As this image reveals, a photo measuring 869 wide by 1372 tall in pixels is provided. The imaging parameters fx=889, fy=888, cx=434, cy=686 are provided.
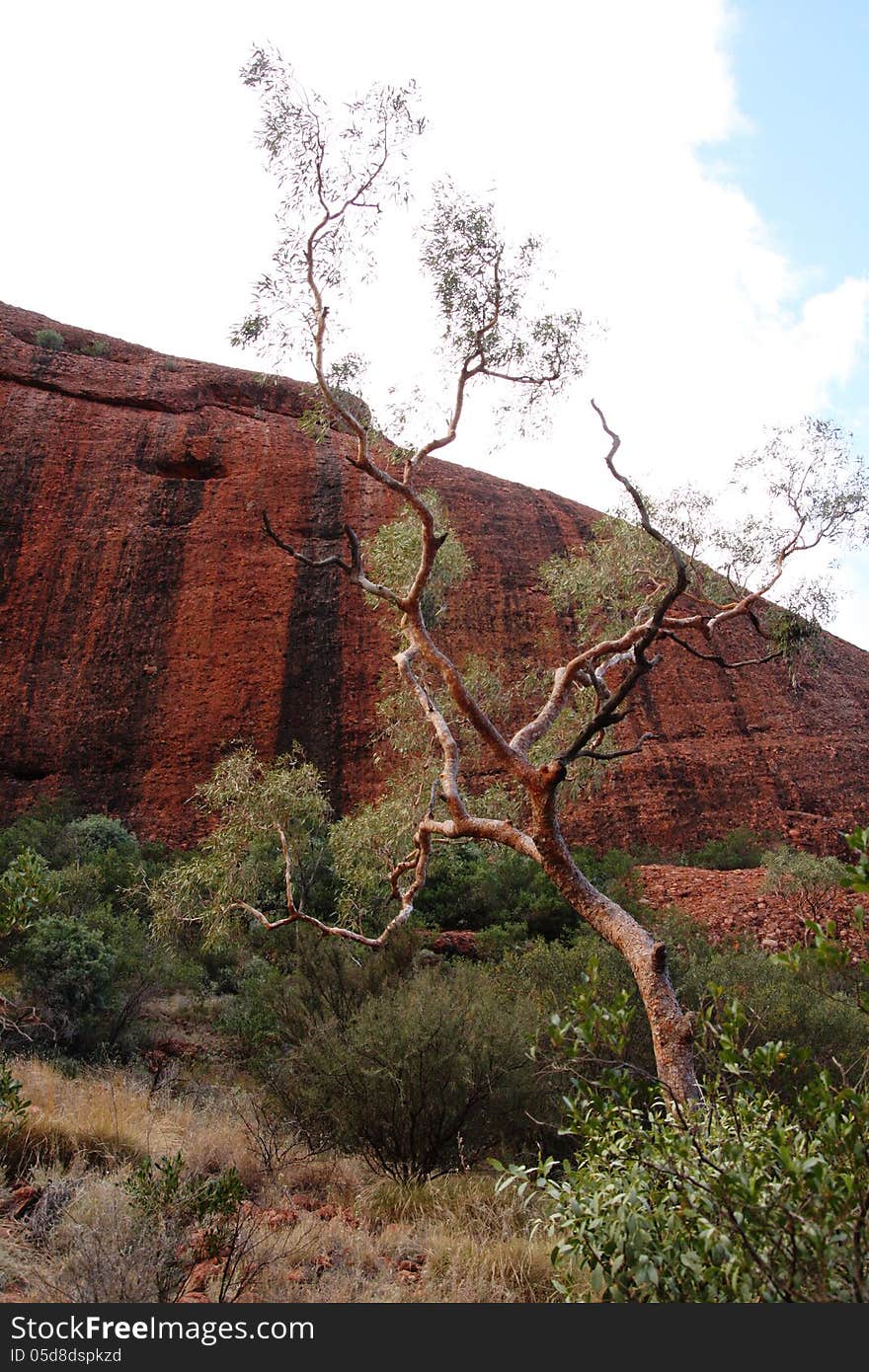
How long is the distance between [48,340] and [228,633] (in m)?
10.9

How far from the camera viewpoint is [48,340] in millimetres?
24328

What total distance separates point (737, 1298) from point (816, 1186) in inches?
18.1

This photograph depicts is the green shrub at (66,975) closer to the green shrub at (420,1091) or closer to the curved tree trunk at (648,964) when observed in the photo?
the green shrub at (420,1091)

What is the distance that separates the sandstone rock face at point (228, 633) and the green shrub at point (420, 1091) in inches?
474

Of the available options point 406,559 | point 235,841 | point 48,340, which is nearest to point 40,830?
point 235,841

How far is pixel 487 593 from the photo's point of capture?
22328mm

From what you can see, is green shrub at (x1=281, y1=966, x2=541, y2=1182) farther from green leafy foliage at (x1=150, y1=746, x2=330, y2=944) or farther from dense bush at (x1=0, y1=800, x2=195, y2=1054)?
dense bush at (x1=0, y1=800, x2=195, y2=1054)

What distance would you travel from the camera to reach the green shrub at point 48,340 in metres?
24.2

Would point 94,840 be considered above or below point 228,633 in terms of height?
below

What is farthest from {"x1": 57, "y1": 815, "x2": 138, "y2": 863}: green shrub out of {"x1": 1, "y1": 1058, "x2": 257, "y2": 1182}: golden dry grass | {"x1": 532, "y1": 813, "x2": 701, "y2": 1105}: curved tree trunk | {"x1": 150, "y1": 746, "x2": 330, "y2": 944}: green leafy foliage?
{"x1": 532, "y1": 813, "x2": 701, "y2": 1105}: curved tree trunk

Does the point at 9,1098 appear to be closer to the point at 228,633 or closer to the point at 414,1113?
the point at 414,1113

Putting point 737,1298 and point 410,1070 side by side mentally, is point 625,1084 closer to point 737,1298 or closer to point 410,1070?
point 737,1298

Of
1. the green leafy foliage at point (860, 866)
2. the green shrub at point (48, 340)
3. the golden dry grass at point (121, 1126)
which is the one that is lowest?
the golden dry grass at point (121, 1126)

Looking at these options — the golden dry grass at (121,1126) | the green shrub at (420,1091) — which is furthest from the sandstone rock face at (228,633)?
the green shrub at (420,1091)
